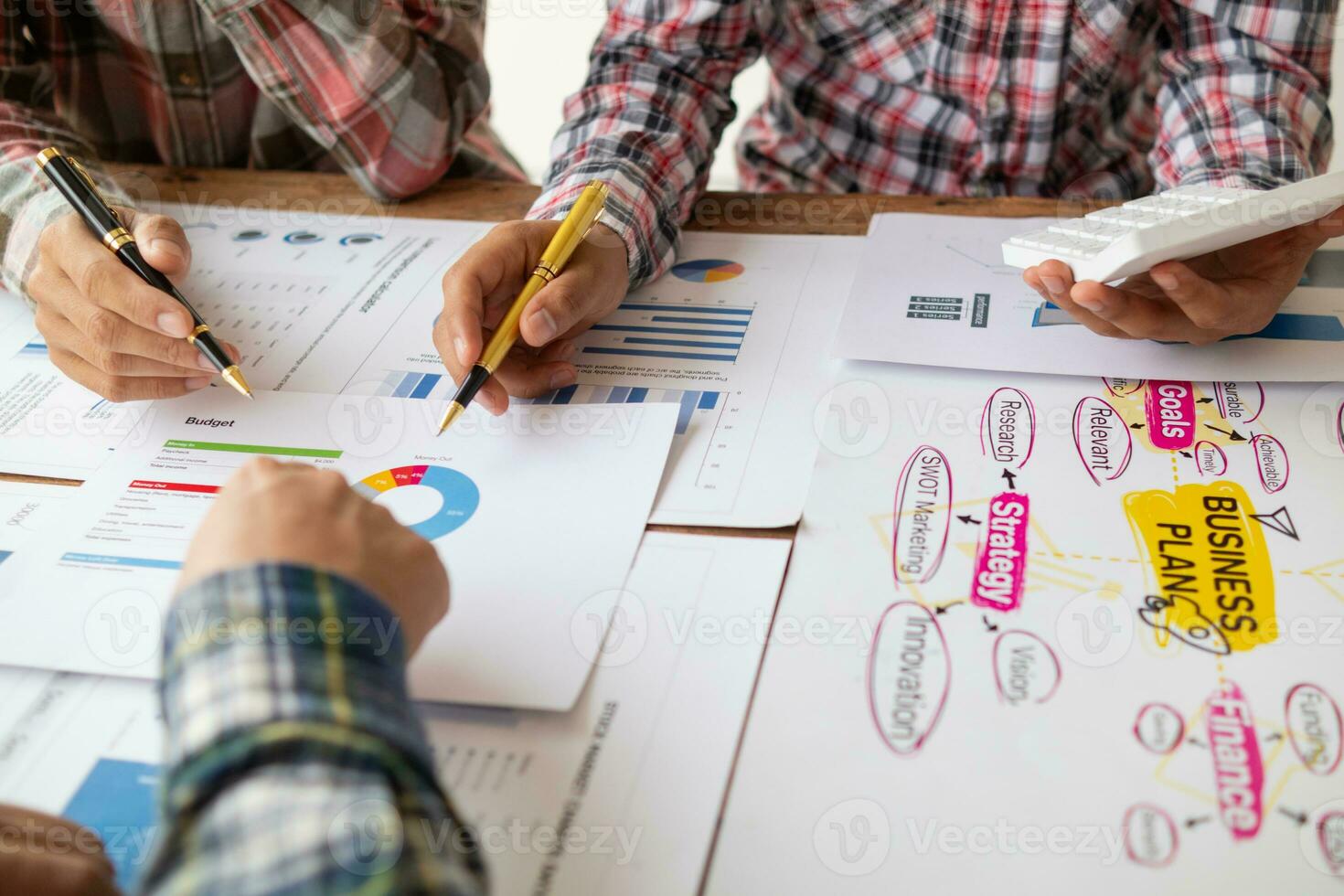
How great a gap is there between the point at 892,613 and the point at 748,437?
0.52ft

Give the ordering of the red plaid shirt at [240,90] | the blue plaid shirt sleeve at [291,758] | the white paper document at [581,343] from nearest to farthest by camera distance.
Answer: the blue plaid shirt sleeve at [291,758], the white paper document at [581,343], the red plaid shirt at [240,90]

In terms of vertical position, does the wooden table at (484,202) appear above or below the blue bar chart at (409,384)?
above

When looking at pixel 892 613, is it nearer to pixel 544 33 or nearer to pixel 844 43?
pixel 844 43

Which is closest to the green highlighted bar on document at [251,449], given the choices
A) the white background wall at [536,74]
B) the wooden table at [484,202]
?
the wooden table at [484,202]

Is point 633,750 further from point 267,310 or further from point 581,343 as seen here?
point 267,310

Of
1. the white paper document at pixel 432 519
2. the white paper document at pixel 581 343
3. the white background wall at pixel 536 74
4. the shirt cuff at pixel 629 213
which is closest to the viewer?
the white paper document at pixel 432 519

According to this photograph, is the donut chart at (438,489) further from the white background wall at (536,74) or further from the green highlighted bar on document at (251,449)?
the white background wall at (536,74)

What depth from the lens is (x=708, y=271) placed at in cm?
80

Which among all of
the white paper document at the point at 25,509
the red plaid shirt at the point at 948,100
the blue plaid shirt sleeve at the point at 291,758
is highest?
the red plaid shirt at the point at 948,100

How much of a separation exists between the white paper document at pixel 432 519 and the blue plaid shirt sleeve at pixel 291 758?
0.09 meters

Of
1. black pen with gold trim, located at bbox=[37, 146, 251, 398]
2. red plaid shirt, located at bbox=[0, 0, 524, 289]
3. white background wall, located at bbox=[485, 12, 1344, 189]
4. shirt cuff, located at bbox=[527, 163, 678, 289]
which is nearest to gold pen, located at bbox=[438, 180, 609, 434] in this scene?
shirt cuff, located at bbox=[527, 163, 678, 289]

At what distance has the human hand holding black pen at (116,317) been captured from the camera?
649 millimetres

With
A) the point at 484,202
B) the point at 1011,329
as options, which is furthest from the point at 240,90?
the point at 1011,329

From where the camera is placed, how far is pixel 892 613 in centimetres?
49
